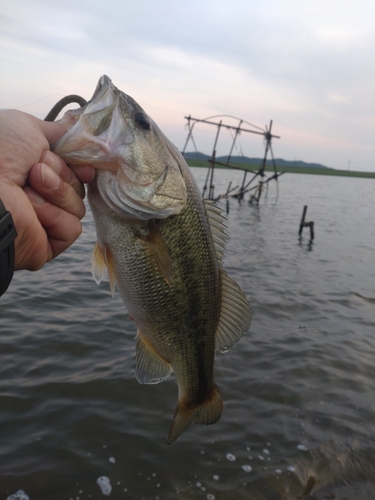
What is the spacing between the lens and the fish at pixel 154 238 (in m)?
2.11

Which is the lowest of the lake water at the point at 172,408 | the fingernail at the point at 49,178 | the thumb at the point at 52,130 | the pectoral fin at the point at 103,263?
the lake water at the point at 172,408

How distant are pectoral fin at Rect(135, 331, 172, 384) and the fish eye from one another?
4.97 feet

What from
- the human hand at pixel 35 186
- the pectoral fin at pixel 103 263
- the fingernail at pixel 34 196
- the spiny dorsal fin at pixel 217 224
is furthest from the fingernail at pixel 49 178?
the spiny dorsal fin at pixel 217 224

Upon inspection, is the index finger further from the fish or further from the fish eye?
the fish eye

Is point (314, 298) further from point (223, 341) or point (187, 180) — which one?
point (187, 180)

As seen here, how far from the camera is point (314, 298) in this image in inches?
388

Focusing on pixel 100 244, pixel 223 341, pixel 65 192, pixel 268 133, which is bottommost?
pixel 223 341

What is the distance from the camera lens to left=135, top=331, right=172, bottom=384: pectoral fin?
2.83 m

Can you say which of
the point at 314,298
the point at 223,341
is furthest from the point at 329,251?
the point at 223,341

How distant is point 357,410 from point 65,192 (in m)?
5.23

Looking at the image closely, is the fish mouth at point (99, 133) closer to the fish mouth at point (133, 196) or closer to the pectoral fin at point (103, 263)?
the fish mouth at point (133, 196)

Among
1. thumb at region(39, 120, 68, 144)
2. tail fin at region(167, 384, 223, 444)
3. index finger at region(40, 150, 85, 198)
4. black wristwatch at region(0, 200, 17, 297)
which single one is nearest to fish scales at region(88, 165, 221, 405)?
index finger at region(40, 150, 85, 198)

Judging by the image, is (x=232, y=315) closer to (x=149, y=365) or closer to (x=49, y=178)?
(x=149, y=365)

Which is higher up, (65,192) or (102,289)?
(65,192)
